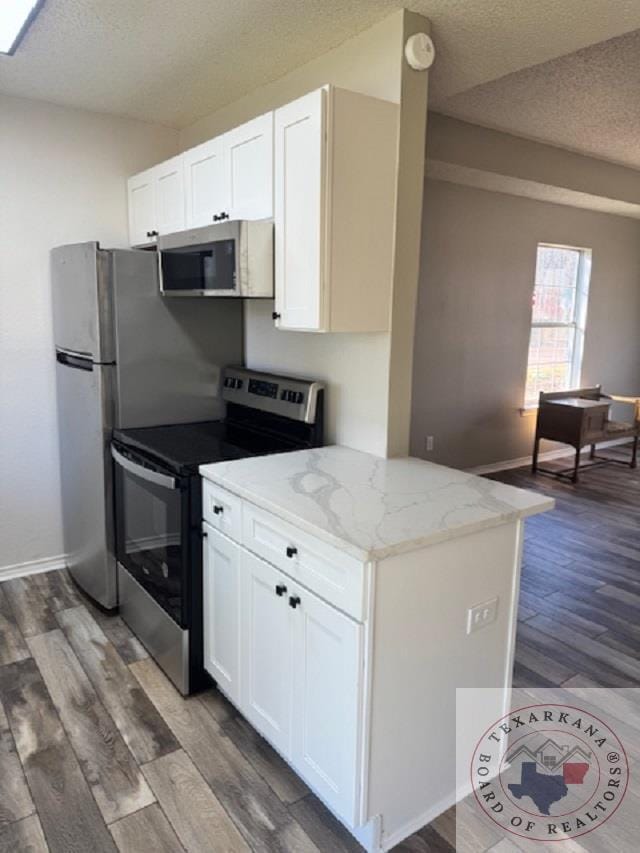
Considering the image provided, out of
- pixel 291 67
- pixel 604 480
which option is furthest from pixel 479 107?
pixel 604 480

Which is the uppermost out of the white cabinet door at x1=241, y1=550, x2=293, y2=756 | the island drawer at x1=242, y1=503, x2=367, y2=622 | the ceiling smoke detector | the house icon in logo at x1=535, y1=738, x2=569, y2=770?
the ceiling smoke detector

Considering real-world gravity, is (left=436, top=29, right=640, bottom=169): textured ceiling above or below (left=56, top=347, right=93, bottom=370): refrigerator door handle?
above

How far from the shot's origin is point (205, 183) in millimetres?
2619

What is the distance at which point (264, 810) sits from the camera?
1.79 metres

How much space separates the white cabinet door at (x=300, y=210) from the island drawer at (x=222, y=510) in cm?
65

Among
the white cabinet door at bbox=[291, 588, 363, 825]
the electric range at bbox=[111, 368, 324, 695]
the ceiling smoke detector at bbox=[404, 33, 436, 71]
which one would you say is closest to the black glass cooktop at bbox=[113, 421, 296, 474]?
the electric range at bbox=[111, 368, 324, 695]

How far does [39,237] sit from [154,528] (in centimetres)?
174

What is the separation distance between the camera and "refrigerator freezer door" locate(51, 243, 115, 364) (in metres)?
2.62

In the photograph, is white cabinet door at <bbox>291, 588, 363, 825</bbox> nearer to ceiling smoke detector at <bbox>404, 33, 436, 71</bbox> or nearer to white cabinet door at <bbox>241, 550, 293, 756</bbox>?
white cabinet door at <bbox>241, 550, 293, 756</bbox>

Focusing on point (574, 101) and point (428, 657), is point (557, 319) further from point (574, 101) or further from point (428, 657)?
point (428, 657)

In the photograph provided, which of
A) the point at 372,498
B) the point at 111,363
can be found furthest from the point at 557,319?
the point at 372,498

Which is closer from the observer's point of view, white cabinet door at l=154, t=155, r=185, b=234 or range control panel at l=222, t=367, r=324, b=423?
range control panel at l=222, t=367, r=324, b=423

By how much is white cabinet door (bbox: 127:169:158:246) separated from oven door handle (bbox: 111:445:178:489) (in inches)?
46.8

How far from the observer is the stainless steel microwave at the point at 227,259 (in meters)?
2.22
